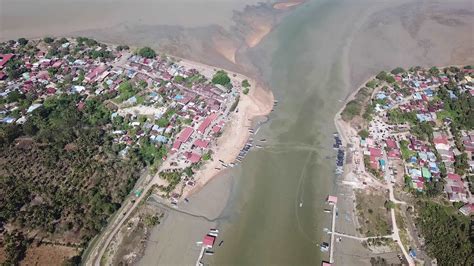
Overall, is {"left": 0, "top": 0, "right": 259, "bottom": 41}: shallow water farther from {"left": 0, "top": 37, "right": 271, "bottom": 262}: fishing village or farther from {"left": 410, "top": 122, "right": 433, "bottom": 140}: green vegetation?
{"left": 410, "top": 122, "right": 433, "bottom": 140}: green vegetation

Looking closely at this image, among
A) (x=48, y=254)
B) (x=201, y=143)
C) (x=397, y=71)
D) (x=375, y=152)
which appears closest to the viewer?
(x=48, y=254)

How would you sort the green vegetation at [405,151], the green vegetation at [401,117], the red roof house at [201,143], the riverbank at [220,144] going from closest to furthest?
the riverbank at [220,144] < the green vegetation at [405,151] < the red roof house at [201,143] < the green vegetation at [401,117]

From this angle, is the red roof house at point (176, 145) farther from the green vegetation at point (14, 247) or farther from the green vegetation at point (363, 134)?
the green vegetation at point (363, 134)

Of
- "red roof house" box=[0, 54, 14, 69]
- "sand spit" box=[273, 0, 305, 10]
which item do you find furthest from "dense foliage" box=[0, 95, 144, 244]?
"sand spit" box=[273, 0, 305, 10]

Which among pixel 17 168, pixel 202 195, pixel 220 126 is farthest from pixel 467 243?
pixel 17 168

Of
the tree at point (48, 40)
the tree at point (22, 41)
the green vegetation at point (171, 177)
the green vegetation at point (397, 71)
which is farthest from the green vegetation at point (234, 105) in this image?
the tree at point (22, 41)

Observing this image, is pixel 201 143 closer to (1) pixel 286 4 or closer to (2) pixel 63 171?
(2) pixel 63 171

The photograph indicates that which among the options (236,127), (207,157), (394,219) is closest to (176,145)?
(207,157)
